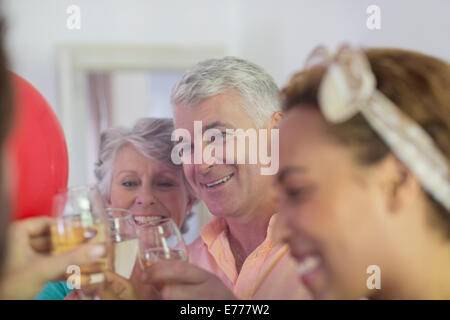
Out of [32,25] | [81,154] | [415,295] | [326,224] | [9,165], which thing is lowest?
[81,154]

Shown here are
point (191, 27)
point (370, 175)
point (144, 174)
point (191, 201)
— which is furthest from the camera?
point (191, 27)

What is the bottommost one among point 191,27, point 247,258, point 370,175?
point 247,258

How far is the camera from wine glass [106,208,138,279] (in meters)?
0.94

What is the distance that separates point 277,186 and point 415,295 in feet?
0.79

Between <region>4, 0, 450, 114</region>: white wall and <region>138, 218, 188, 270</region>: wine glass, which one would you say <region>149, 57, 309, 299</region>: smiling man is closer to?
<region>138, 218, 188, 270</region>: wine glass

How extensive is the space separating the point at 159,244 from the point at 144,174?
1.00 feet

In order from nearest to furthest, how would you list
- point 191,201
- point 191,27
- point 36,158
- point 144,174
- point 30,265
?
1. point 30,265
2. point 36,158
3. point 144,174
4. point 191,201
5. point 191,27

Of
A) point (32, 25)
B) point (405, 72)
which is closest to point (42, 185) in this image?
point (405, 72)

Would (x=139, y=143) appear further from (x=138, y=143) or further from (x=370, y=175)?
(x=370, y=175)

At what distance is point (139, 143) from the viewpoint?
1.22 meters

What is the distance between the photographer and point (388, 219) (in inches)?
28.0

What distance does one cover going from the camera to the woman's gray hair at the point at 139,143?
120cm

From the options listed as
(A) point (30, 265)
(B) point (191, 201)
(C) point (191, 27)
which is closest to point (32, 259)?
(A) point (30, 265)
